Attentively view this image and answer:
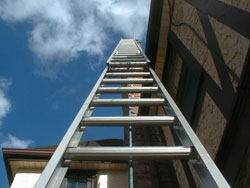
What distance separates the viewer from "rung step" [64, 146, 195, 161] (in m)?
1.47

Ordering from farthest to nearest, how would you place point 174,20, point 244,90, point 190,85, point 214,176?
point 174,20, point 190,85, point 244,90, point 214,176

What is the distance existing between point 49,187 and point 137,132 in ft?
15.6

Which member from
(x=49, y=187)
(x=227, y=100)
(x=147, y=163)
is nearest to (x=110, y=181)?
(x=147, y=163)

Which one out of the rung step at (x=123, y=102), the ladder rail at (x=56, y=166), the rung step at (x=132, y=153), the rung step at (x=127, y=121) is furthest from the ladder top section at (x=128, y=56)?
the rung step at (x=132, y=153)

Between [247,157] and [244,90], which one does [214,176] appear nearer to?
[247,157]

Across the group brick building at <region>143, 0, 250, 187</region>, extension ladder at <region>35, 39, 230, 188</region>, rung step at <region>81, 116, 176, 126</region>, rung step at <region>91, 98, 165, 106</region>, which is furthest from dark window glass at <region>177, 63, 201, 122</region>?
rung step at <region>81, 116, 176, 126</region>

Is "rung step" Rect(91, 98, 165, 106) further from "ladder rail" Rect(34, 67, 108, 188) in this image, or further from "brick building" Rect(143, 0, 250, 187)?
"brick building" Rect(143, 0, 250, 187)

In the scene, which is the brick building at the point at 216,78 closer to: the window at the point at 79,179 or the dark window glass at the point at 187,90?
Answer: the dark window glass at the point at 187,90

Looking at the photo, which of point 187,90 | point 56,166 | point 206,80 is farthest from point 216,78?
point 56,166

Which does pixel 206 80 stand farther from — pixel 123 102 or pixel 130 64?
pixel 123 102

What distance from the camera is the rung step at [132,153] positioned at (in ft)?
4.82

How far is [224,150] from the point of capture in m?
2.62

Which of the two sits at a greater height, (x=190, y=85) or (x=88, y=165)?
(x=190, y=85)

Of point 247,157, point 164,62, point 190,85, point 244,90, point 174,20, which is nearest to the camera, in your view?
point 247,157
